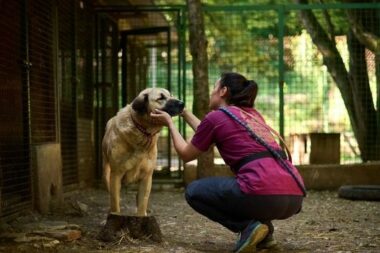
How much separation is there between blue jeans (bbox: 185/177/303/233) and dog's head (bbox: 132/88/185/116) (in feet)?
2.33

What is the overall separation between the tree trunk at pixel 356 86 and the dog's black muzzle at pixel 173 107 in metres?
6.06

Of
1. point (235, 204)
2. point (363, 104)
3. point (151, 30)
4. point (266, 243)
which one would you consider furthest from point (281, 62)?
point (235, 204)

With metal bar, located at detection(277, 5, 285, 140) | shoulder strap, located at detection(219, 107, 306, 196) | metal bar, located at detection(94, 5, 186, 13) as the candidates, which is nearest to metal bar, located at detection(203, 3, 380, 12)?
metal bar, located at detection(277, 5, 285, 140)

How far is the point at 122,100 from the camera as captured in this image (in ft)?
35.7

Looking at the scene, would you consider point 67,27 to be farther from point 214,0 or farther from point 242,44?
point 214,0

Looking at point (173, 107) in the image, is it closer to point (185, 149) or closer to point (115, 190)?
point (185, 149)

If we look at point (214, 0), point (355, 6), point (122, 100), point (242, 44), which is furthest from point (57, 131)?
point (214, 0)

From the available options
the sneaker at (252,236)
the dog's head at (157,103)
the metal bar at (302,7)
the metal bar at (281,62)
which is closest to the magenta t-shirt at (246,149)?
the sneaker at (252,236)

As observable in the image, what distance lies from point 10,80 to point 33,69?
2.63ft

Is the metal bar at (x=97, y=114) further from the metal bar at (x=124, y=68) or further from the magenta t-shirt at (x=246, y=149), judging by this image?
the magenta t-shirt at (x=246, y=149)

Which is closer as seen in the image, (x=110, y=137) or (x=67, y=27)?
(x=110, y=137)

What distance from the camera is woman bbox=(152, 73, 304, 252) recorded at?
4320mm

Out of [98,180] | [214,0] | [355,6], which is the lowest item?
[98,180]

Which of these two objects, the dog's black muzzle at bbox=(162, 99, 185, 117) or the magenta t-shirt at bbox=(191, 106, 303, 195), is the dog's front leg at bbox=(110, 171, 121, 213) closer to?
the dog's black muzzle at bbox=(162, 99, 185, 117)
